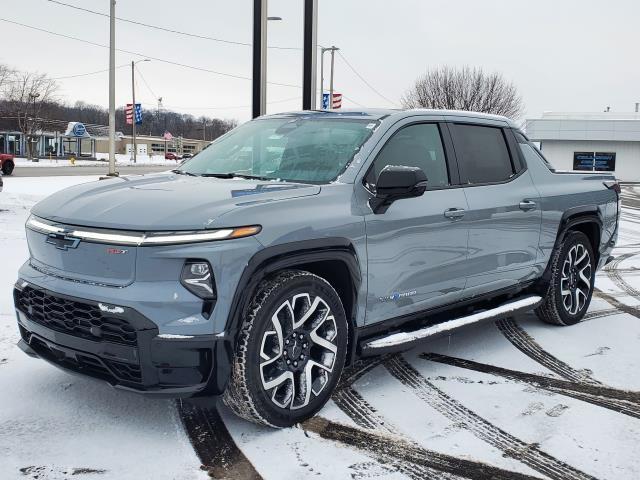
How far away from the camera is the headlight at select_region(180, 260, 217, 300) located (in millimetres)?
3207

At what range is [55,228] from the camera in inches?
141

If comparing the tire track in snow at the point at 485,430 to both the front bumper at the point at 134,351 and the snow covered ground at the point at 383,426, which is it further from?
the front bumper at the point at 134,351

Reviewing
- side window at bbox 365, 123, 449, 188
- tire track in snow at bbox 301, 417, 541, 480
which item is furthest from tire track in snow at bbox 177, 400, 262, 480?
side window at bbox 365, 123, 449, 188

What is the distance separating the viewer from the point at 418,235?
168 inches

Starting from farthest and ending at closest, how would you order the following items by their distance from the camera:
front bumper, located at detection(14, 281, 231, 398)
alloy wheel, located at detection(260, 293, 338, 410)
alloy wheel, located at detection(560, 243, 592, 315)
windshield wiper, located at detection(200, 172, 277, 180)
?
alloy wheel, located at detection(560, 243, 592, 315)
windshield wiper, located at detection(200, 172, 277, 180)
alloy wheel, located at detection(260, 293, 338, 410)
front bumper, located at detection(14, 281, 231, 398)

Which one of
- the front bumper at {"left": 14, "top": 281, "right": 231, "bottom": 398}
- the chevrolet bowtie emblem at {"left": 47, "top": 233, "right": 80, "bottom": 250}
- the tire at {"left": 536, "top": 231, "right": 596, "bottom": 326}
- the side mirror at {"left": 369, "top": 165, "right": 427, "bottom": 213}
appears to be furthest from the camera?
the tire at {"left": 536, "top": 231, "right": 596, "bottom": 326}

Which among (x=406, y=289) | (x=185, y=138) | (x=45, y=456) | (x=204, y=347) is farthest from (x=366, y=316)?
(x=185, y=138)

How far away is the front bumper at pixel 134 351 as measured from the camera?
3.19 meters

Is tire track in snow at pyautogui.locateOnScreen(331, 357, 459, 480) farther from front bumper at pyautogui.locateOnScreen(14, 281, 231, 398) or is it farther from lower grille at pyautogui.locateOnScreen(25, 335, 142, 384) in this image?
lower grille at pyautogui.locateOnScreen(25, 335, 142, 384)

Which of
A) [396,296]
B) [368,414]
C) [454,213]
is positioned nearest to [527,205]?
Answer: [454,213]

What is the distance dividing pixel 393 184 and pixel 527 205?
186cm

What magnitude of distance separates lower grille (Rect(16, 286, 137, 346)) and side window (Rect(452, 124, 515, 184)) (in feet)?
9.02

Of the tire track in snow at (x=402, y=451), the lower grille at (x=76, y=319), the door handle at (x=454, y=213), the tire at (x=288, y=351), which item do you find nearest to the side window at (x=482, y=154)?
the door handle at (x=454, y=213)

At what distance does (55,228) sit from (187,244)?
33.5 inches
